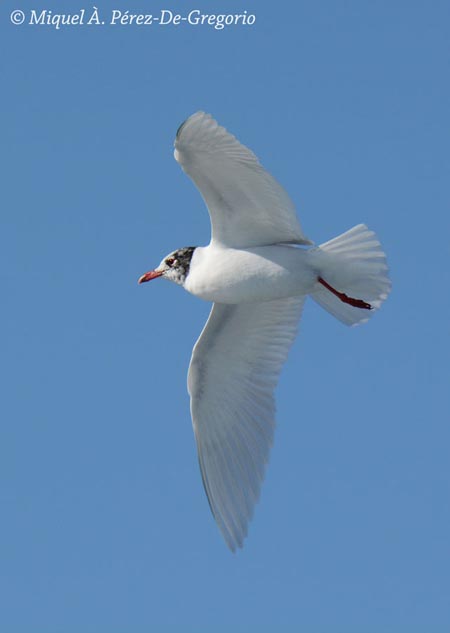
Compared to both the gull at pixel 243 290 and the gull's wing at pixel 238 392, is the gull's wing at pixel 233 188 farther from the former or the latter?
the gull's wing at pixel 238 392

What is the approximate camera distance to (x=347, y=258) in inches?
387

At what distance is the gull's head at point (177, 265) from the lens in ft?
33.8

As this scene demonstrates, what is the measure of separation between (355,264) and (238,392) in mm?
1734

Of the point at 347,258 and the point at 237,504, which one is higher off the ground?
the point at 347,258

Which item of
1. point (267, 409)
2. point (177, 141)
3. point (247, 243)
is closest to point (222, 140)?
point (177, 141)

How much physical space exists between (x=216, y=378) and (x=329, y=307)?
1161 mm

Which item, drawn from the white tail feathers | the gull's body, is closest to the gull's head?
the gull's body

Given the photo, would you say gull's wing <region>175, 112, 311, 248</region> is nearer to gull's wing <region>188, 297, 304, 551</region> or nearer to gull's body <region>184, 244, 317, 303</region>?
gull's body <region>184, 244, 317, 303</region>

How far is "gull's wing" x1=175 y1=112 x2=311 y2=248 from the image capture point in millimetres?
9141

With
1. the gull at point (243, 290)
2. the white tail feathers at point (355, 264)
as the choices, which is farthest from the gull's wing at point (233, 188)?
the white tail feathers at point (355, 264)

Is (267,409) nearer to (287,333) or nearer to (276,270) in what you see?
(287,333)

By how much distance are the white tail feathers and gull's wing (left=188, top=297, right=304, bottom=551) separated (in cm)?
114

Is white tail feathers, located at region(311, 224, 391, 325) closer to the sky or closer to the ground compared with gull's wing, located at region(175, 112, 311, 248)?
closer to the ground

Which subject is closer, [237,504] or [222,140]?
[222,140]
